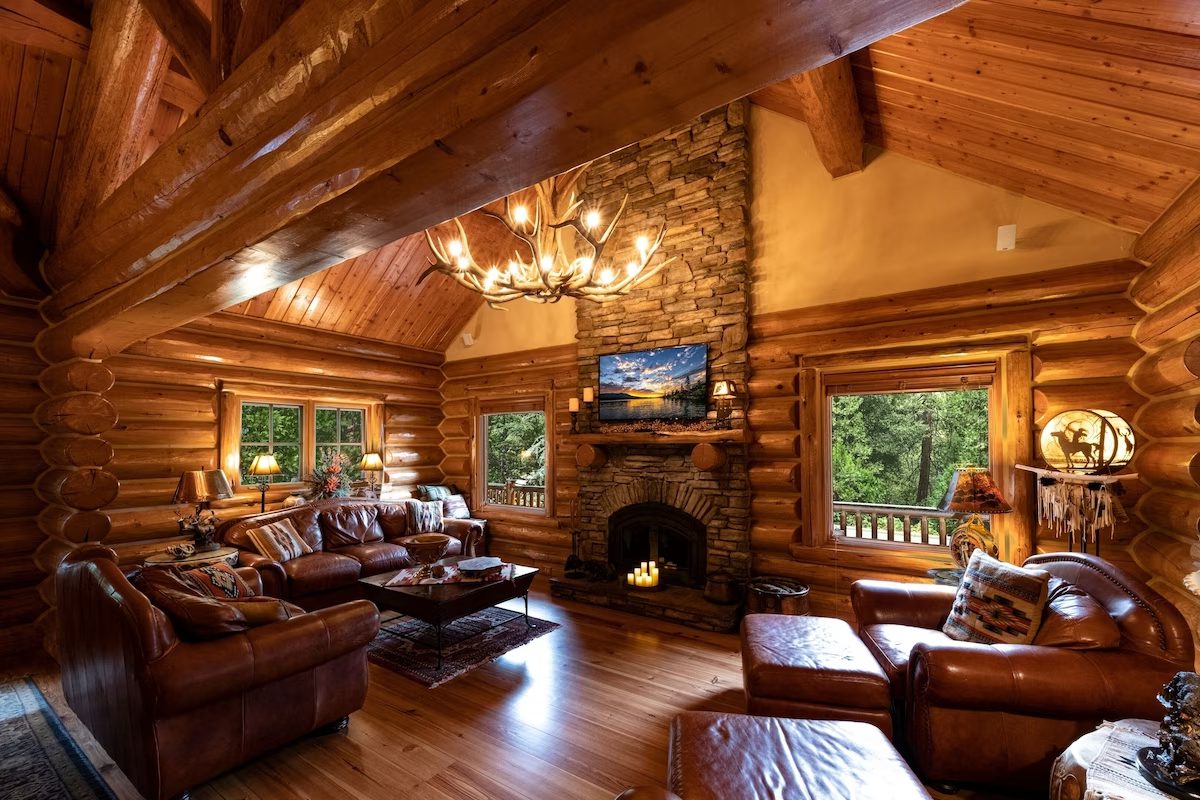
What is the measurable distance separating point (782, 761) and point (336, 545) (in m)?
5.20

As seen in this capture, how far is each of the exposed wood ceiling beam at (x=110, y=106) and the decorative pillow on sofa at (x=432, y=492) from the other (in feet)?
14.7

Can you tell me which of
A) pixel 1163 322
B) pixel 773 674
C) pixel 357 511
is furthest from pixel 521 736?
pixel 1163 322

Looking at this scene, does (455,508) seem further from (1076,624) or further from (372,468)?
(1076,624)

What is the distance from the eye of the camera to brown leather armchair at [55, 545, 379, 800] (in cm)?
228

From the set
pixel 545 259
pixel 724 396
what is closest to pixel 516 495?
pixel 724 396

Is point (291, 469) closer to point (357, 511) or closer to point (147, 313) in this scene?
point (357, 511)

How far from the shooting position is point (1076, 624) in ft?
8.14

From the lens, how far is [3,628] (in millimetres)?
4145

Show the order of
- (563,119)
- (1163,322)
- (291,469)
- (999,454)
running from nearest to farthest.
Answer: (563,119) < (1163,322) < (999,454) < (291,469)

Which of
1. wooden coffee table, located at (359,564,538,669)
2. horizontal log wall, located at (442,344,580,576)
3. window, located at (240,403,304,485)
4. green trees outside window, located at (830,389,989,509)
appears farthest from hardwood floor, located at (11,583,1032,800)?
green trees outside window, located at (830,389,989,509)

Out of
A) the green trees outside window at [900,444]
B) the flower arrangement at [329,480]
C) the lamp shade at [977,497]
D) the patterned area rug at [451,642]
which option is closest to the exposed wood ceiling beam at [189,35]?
the patterned area rug at [451,642]

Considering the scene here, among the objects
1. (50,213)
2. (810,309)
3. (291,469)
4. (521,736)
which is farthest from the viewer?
(291,469)

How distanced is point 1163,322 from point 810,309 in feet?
7.67

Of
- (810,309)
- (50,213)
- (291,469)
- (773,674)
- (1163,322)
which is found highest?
(50,213)
